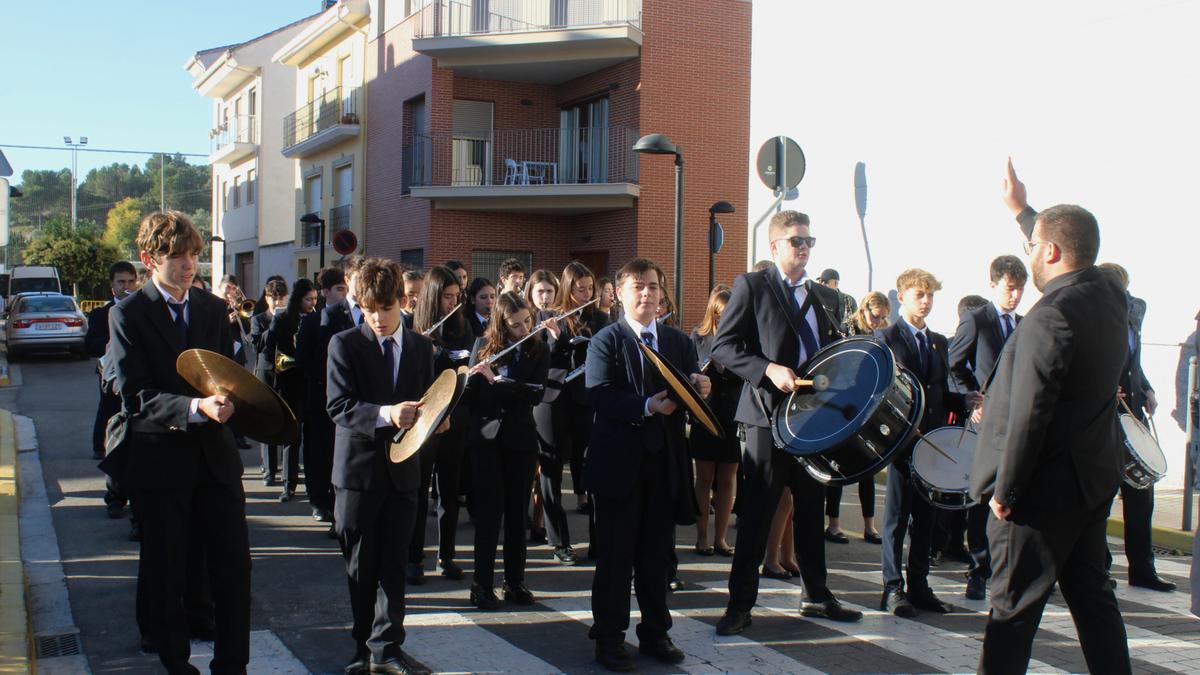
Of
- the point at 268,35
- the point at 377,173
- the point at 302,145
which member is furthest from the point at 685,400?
the point at 268,35

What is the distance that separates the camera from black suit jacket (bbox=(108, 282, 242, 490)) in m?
4.66

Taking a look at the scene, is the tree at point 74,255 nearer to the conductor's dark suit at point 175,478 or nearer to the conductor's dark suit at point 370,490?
the conductor's dark suit at point 175,478

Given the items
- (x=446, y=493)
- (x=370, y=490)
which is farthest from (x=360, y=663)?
(x=446, y=493)

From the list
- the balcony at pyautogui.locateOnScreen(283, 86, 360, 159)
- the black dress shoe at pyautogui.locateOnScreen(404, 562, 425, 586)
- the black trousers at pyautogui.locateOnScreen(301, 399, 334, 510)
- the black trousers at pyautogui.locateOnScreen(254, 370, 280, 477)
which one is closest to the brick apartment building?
the balcony at pyautogui.locateOnScreen(283, 86, 360, 159)

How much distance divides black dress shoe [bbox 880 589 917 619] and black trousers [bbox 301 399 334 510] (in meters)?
4.40

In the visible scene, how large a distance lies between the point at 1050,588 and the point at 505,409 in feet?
10.7

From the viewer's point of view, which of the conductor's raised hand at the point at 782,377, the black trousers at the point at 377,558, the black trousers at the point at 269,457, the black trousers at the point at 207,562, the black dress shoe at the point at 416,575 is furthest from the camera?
the black trousers at the point at 269,457

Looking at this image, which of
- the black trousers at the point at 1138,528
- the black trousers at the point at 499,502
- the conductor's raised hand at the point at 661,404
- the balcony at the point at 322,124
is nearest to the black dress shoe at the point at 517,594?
the black trousers at the point at 499,502

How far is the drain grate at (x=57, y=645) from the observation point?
18.1 ft

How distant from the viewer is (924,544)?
256 inches

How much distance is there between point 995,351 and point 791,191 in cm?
849

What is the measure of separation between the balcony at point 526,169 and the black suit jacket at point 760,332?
17.1 meters

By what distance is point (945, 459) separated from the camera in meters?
6.21

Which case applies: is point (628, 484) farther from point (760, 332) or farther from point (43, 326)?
point (43, 326)
